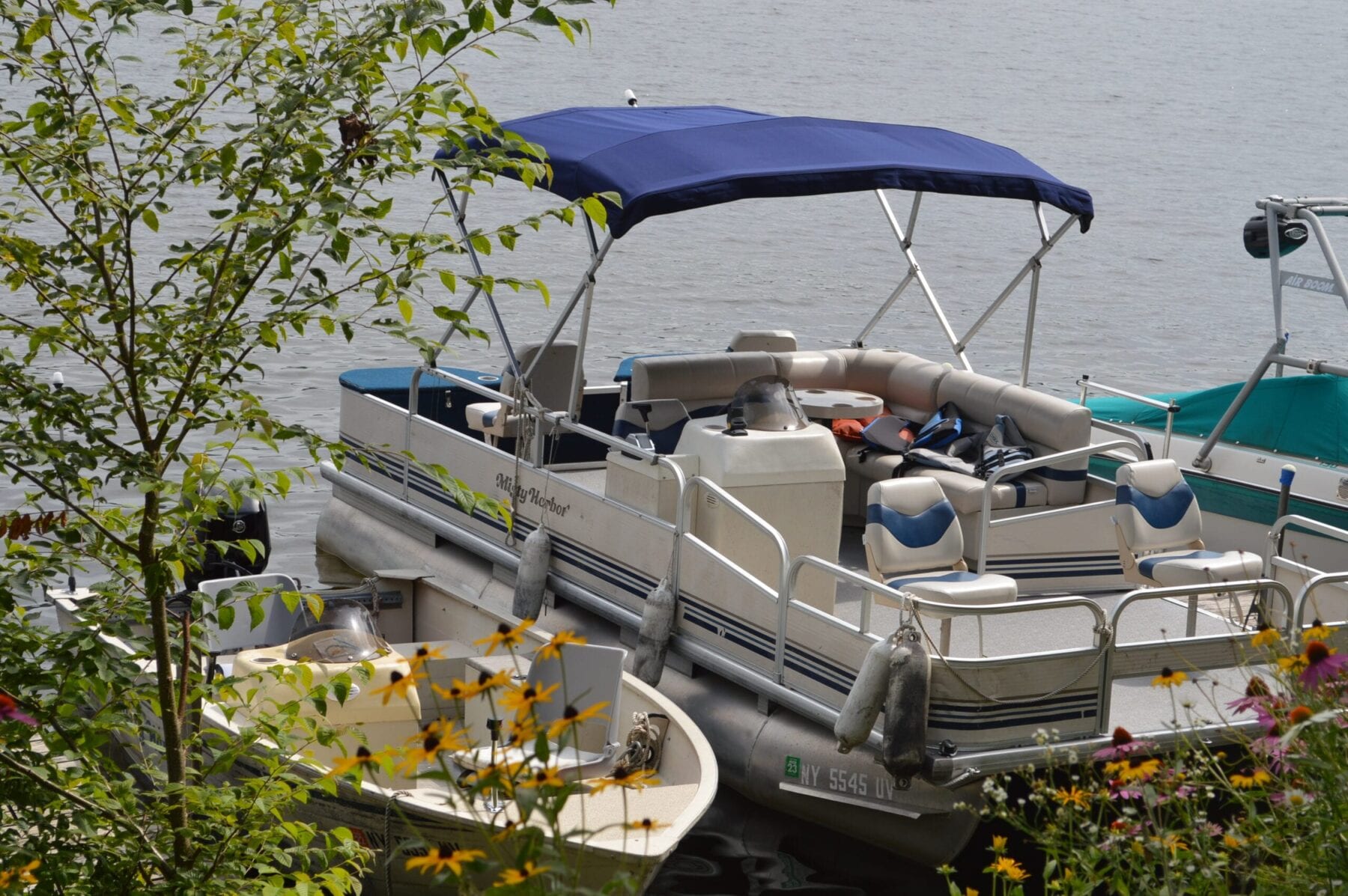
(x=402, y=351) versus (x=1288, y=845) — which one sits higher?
(x=1288, y=845)

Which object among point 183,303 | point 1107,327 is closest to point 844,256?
A: point 1107,327

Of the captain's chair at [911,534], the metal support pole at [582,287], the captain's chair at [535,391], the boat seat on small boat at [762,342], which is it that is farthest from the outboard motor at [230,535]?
the captain's chair at [911,534]

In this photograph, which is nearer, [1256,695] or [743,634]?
[1256,695]

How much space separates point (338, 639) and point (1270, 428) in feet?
20.2

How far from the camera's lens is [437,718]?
7.08 m

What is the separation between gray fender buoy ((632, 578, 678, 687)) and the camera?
7.47 meters

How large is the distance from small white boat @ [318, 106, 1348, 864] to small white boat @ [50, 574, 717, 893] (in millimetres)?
457

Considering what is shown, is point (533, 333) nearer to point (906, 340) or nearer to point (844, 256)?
point (906, 340)

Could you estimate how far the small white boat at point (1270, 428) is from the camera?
9469mm

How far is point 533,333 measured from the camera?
18.3 m

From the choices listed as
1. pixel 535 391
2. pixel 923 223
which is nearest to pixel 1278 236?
pixel 535 391

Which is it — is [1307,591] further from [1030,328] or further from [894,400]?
[894,400]

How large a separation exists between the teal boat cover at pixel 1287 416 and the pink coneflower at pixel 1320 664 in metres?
7.30

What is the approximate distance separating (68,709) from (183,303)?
3.07ft
